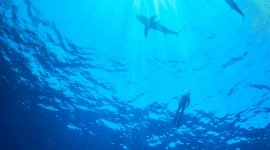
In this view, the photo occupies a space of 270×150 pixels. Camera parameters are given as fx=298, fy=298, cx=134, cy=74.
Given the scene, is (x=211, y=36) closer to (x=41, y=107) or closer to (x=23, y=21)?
(x=23, y=21)

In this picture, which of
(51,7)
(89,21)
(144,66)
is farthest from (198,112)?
(51,7)

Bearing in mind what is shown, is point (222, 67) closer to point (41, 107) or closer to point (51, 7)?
point (51, 7)

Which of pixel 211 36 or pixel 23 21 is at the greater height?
pixel 211 36

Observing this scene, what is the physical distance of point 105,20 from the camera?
541 inches

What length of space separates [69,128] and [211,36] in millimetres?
14256

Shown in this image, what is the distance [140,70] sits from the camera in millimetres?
15656

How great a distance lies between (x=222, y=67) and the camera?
1454 centimetres

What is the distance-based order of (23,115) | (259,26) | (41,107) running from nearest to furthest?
1. (259,26)
2. (41,107)
3. (23,115)

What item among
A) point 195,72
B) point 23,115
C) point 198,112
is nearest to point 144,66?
point 195,72

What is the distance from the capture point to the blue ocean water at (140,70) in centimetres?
1277

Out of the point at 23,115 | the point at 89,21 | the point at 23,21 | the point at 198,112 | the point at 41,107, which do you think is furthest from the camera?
the point at 23,115

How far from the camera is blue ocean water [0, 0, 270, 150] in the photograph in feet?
41.9

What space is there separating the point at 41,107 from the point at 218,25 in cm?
1446

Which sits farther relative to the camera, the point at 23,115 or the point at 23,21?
the point at 23,115
